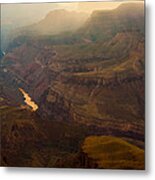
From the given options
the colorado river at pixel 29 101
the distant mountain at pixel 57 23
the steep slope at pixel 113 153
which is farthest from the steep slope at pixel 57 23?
the steep slope at pixel 113 153

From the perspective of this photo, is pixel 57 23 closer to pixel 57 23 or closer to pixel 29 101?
pixel 57 23

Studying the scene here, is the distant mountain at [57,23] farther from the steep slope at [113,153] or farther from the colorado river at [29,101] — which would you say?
the steep slope at [113,153]

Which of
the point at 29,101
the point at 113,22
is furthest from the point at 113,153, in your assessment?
the point at 113,22

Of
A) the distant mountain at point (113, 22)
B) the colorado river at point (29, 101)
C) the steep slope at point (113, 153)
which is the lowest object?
the steep slope at point (113, 153)

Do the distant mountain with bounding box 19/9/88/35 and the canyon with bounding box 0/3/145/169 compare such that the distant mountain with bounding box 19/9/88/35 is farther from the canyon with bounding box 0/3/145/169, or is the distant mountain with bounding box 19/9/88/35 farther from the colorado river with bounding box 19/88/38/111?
the colorado river with bounding box 19/88/38/111

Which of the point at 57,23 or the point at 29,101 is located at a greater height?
the point at 57,23

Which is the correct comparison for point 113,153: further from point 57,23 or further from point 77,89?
point 57,23

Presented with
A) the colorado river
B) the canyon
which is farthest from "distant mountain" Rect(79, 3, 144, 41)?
the colorado river

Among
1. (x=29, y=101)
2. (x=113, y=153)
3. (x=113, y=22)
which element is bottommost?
(x=113, y=153)

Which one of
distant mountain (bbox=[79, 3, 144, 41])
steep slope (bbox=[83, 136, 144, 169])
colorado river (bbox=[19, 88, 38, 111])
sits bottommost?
steep slope (bbox=[83, 136, 144, 169])

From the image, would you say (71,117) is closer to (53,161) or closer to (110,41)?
(53,161)

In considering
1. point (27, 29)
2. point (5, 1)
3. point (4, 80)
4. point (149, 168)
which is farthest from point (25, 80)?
point (149, 168)

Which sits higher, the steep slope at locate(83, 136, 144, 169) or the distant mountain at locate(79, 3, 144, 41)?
the distant mountain at locate(79, 3, 144, 41)
